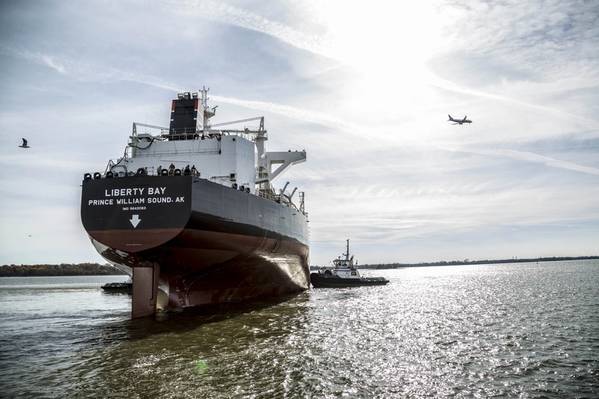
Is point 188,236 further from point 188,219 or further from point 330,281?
point 330,281

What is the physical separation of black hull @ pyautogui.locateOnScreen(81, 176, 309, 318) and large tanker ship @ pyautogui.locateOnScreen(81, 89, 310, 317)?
0.04m

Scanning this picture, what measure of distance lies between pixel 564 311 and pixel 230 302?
680 inches

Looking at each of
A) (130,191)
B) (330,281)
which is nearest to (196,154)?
(130,191)

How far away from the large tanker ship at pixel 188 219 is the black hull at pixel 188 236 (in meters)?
0.04

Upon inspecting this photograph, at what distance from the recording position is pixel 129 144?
21.3 metres

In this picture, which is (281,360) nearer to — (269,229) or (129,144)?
(269,229)

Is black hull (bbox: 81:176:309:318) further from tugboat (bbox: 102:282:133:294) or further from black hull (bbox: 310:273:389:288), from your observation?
tugboat (bbox: 102:282:133:294)

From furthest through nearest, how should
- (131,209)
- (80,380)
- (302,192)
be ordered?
(302,192) → (131,209) → (80,380)

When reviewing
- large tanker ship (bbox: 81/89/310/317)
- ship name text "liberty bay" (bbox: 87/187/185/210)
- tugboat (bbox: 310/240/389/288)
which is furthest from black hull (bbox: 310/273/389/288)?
ship name text "liberty bay" (bbox: 87/187/185/210)

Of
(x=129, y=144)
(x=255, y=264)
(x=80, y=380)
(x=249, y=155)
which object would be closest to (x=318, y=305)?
(x=255, y=264)

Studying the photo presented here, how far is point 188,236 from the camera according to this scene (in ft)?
49.9

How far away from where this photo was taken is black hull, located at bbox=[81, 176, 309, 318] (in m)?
15.0

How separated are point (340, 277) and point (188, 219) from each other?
2999 cm

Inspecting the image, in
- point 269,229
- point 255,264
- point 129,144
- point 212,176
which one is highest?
point 129,144
